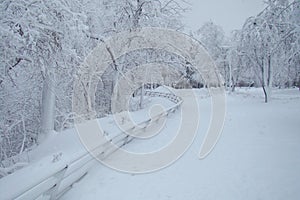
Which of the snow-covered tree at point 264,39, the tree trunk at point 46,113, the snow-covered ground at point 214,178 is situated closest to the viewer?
the snow-covered ground at point 214,178

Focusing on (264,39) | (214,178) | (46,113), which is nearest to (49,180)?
(214,178)

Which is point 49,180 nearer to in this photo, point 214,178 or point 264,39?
point 214,178

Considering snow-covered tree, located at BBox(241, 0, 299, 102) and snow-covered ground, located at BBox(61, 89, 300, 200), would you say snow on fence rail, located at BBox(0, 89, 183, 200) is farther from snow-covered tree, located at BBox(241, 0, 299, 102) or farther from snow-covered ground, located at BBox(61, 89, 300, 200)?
snow-covered tree, located at BBox(241, 0, 299, 102)

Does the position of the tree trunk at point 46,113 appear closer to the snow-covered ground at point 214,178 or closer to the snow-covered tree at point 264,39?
the snow-covered ground at point 214,178

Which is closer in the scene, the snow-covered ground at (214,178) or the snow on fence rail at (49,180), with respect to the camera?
the snow on fence rail at (49,180)

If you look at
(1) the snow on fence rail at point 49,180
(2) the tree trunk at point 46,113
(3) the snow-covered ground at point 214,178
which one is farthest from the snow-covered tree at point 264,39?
(1) the snow on fence rail at point 49,180

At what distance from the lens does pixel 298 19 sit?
38.1 feet

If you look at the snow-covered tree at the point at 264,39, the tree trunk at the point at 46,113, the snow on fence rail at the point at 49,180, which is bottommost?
the snow on fence rail at the point at 49,180

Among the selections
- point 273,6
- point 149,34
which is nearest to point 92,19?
point 149,34

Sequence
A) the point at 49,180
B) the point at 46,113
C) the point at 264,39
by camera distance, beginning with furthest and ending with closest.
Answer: the point at 264,39
the point at 46,113
the point at 49,180

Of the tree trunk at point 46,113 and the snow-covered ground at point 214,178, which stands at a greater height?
the tree trunk at point 46,113

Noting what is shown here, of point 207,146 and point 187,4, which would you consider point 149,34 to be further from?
point 207,146

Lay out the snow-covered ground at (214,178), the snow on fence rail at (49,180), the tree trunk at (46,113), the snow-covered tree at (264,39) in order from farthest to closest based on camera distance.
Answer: the snow-covered tree at (264,39) → the tree trunk at (46,113) → the snow-covered ground at (214,178) → the snow on fence rail at (49,180)

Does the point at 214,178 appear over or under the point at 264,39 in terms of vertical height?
under
